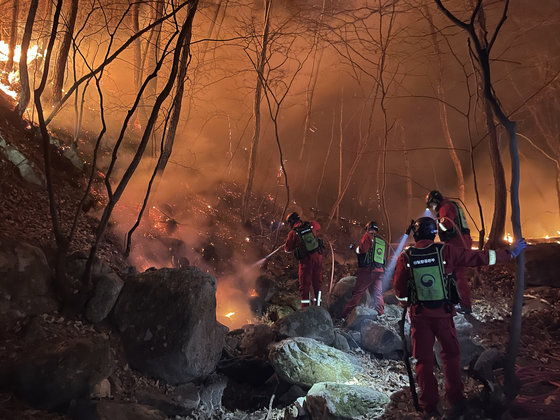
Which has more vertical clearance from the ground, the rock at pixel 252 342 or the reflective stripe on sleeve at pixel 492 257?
the reflective stripe on sleeve at pixel 492 257

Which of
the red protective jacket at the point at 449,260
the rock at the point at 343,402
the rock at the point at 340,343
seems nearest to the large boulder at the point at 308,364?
the rock at the point at 343,402

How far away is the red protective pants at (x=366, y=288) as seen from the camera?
822 cm

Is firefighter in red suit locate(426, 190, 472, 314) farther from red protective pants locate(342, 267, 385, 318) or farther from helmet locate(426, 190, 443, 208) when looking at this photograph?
red protective pants locate(342, 267, 385, 318)

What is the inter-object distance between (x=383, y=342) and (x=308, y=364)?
1.95 metres

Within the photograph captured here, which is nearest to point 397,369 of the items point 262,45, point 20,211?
point 20,211

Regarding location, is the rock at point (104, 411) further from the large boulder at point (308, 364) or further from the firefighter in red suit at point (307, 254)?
the firefighter in red suit at point (307, 254)

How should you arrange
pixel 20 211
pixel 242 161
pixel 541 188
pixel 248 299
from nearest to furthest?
pixel 20 211
pixel 248 299
pixel 242 161
pixel 541 188

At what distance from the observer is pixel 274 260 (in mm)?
13094

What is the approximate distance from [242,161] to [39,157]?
13231 millimetres

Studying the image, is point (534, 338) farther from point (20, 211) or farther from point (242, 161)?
point (242, 161)

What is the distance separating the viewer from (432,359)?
4.03 metres

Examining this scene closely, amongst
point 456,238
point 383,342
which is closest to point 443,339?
point 383,342

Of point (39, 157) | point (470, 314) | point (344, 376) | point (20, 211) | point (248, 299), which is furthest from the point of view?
point (248, 299)

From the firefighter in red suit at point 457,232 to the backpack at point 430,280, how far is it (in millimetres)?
2843
